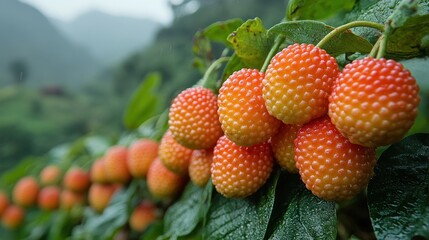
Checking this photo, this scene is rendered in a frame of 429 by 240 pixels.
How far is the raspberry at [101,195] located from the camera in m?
0.99

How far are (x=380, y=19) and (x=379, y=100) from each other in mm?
171

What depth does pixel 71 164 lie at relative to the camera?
1365 mm

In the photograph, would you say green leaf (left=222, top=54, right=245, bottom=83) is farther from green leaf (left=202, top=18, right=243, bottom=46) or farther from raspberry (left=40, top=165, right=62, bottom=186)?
raspberry (left=40, top=165, right=62, bottom=186)

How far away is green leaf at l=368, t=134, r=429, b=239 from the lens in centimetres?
36


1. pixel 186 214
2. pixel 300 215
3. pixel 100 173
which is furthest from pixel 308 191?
pixel 100 173

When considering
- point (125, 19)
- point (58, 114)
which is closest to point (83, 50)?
point (125, 19)

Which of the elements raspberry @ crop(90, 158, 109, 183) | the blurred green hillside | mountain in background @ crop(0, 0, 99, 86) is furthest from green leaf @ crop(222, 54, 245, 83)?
mountain in background @ crop(0, 0, 99, 86)

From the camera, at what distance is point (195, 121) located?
1.60 feet

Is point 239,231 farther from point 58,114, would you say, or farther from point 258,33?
point 58,114

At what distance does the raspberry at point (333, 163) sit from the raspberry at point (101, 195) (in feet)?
2.34

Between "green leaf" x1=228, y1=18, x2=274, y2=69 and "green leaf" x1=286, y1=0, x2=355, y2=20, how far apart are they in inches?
2.3

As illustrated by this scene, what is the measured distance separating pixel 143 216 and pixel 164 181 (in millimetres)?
222

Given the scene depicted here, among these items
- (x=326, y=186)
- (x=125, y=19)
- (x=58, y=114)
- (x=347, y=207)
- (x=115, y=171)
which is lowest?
(x=125, y=19)

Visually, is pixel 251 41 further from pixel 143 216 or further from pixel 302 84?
pixel 143 216
